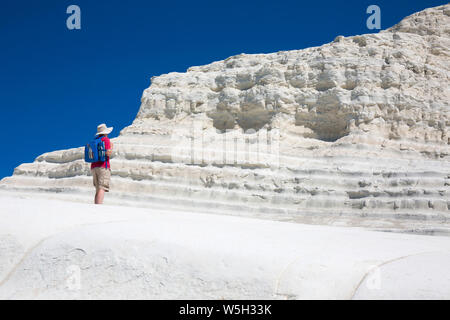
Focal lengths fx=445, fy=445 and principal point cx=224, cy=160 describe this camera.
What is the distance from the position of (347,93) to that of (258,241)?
33.4 ft

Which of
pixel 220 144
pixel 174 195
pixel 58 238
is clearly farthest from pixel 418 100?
pixel 58 238

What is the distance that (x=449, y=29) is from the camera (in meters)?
14.6

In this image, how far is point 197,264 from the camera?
3488mm

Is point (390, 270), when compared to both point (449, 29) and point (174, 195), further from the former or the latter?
point (449, 29)

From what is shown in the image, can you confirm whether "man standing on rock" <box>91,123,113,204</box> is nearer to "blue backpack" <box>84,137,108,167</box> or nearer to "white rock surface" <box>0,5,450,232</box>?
"blue backpack" <box>84,137,108,167</box>

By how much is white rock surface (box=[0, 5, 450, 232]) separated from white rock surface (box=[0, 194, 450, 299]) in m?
5.94

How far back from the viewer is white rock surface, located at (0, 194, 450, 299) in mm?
3141

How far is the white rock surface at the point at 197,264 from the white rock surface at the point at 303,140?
594 centimetres

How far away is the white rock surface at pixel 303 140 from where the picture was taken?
10.5 meters

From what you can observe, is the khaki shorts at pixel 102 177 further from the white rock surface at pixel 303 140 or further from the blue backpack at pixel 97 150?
the white rock surface at pixel 303 140

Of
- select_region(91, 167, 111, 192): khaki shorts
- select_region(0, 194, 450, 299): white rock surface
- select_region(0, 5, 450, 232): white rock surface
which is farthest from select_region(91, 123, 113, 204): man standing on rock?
select_region(0, 5, 450, 232): white rock surface

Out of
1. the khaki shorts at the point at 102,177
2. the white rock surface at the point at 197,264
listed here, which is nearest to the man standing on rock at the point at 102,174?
the khaki shorts at the point at 102,177

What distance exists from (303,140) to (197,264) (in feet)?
33.8

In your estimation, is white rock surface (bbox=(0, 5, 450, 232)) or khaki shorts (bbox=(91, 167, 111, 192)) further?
white rock surface (bbox=(0, 5, 450, 232))
